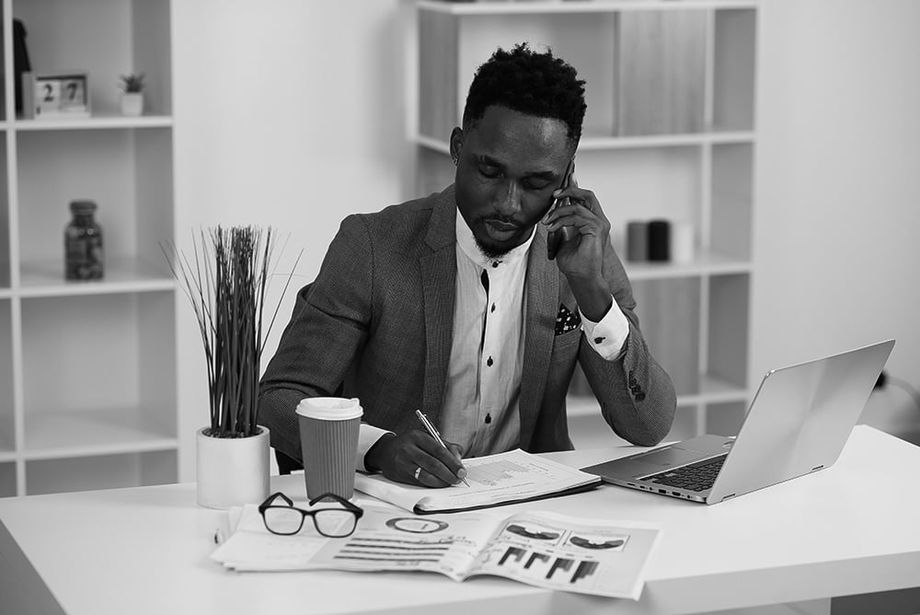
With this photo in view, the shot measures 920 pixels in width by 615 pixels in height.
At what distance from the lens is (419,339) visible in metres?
2.30

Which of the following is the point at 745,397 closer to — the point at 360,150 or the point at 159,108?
the point at 360,150

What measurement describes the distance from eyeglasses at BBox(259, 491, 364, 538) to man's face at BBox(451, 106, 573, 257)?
64 centimetres

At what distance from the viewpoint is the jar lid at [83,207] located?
3.39 metres

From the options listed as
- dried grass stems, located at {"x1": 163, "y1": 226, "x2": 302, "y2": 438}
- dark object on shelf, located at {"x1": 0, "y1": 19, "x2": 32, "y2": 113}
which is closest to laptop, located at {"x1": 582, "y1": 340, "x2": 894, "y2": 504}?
dried grass stems, located at {"x1": 163, "y1": 226, "x2": 302, "y2": 438}

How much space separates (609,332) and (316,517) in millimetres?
666

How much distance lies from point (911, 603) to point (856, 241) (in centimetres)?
228

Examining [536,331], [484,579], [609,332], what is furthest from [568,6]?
[484,579]

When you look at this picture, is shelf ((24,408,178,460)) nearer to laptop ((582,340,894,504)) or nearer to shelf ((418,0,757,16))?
shelf ((418,0,757,16))

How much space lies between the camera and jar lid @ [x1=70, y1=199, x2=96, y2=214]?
3.39 metres

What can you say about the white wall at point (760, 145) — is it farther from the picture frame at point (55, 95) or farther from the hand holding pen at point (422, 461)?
the hand holding pen at point (422, 461)

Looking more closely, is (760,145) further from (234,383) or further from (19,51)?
(234,383)

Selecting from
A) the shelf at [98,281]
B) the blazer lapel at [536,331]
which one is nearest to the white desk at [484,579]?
the blazer lapel at [536,331]

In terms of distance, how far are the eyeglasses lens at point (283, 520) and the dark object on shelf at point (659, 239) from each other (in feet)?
7.69

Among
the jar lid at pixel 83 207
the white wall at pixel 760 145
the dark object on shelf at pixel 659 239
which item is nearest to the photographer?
the jar lid at pixel 83 207
